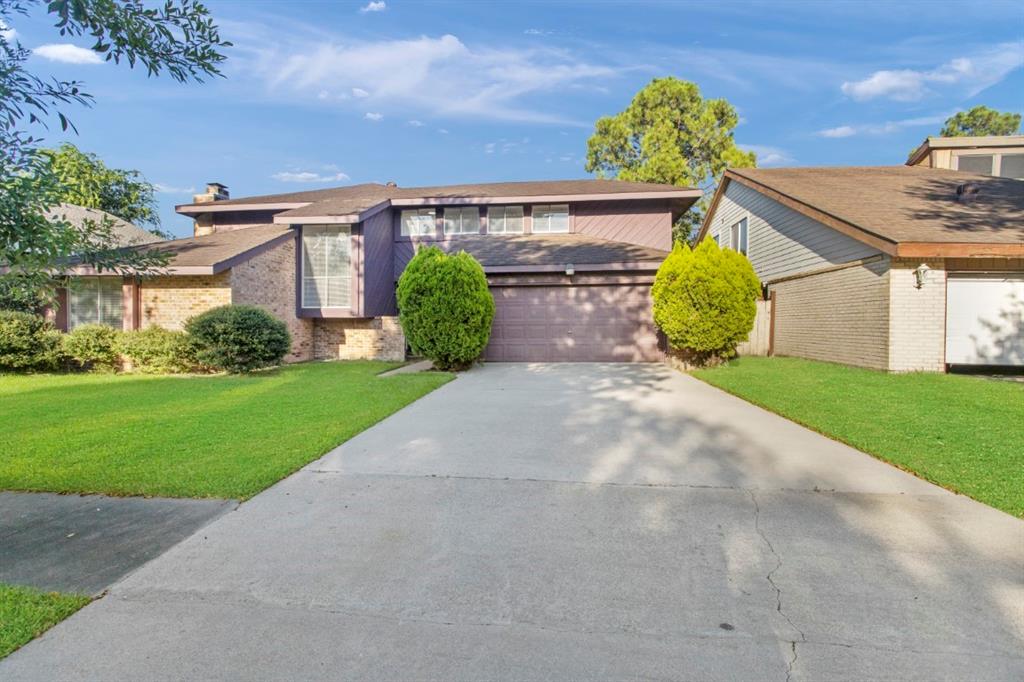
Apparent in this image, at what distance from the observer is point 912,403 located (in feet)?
23.5

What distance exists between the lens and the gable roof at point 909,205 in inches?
357

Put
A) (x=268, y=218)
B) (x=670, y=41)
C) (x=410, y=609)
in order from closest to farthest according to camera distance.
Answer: (x=410, y=609) → (x=670, y=41) → (x=268, y=218)

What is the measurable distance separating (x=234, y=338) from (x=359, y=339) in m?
4.45

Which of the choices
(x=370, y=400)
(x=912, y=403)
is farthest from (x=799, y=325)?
(x=370, y=400)

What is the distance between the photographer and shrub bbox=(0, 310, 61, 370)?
1151 centimetres

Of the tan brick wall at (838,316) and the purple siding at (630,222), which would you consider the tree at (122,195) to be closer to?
the purple siding at (630,222)

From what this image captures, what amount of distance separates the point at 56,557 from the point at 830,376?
10747 millimetres

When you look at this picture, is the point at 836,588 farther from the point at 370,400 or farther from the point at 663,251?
the point at 663,251

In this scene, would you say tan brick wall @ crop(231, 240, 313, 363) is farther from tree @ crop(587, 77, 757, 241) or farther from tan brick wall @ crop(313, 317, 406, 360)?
tree @ crop(587, 77, 757, 241)

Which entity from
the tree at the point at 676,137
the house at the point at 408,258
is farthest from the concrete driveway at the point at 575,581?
the tree at the point at 676,137

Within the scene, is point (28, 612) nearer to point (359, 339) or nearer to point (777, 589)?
point (777, 589)

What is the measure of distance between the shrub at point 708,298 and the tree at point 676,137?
16756 millimetres

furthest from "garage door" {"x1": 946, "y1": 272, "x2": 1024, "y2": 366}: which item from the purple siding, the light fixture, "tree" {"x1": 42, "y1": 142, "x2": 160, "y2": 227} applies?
"tree" {"x1": 42, "y1": 142, "x2": 160, "y2": 227}

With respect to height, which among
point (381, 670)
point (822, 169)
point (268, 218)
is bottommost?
point (381, 670)
